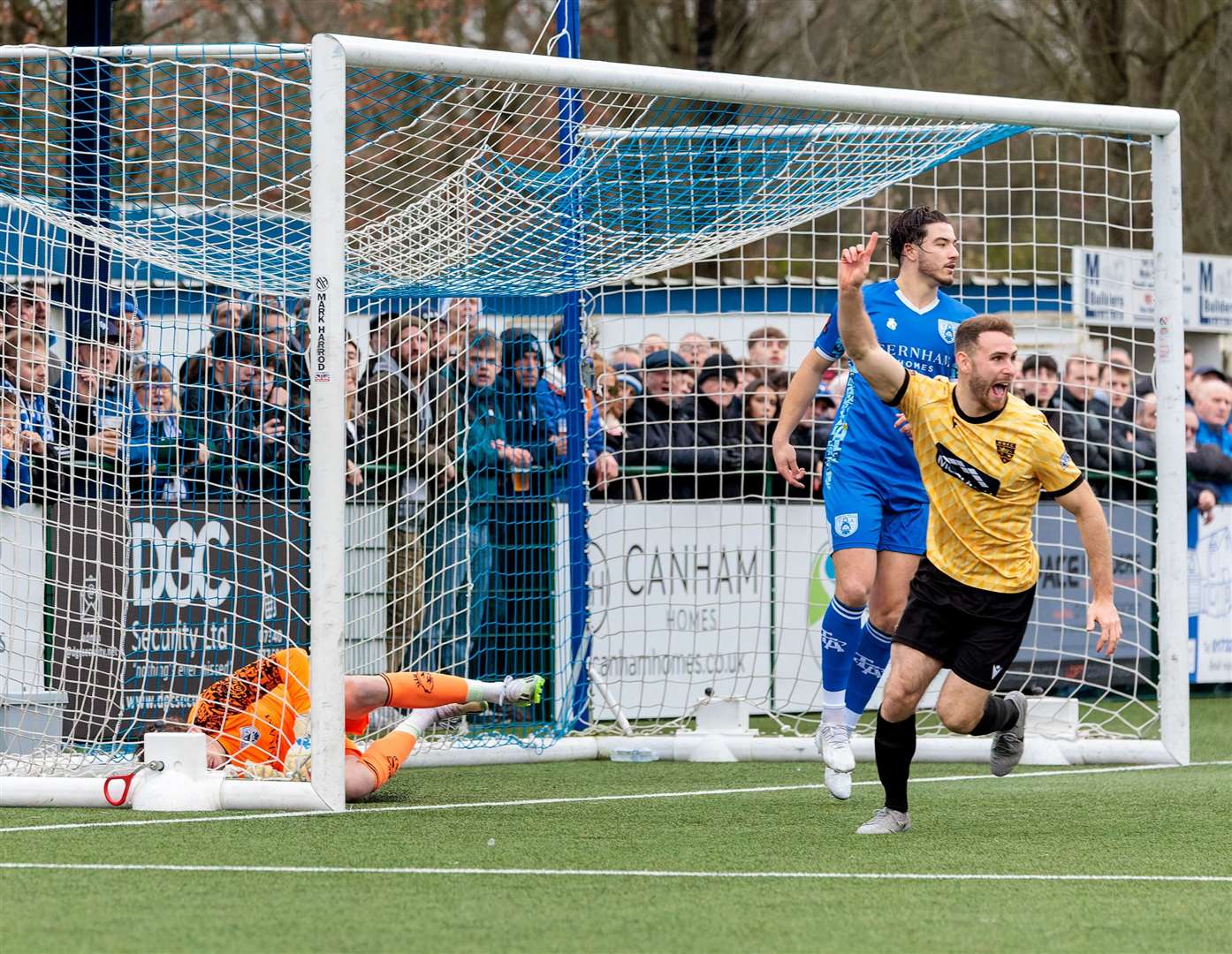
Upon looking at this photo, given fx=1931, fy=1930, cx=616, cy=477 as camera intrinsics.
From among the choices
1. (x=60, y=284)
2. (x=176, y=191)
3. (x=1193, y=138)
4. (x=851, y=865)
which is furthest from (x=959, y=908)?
(x=1193, y=138)

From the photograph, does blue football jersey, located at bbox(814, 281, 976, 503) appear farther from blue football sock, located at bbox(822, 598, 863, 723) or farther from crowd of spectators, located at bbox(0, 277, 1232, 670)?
crowd of spectators, located at bbox(0, 277, 1232, 670)

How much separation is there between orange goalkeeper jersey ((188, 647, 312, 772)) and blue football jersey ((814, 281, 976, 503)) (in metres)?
2.32

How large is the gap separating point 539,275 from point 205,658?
8.40 feet

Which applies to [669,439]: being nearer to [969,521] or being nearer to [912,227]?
[912,227]

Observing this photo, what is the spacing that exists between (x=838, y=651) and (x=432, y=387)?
122 inches

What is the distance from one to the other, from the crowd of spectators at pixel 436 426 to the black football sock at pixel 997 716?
3.08 meters

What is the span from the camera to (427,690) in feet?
26.2

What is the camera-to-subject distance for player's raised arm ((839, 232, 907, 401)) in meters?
6.39

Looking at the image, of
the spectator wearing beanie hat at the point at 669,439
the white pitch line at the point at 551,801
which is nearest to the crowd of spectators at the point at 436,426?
the spectator wearing beanie hat at the point at 669,439

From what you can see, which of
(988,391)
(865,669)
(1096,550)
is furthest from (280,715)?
(1096,550)

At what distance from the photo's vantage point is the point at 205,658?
9711 millimetres

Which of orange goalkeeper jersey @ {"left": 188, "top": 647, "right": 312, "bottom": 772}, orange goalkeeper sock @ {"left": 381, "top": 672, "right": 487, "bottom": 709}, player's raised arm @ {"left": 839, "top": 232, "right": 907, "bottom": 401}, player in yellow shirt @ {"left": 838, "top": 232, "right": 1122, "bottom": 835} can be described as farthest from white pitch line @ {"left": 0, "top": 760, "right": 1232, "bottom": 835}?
player's raised arm @ {"left": 839, "top": 232, "right": 907, "bottom": 401}

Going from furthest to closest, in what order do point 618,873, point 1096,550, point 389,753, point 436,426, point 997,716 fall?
point 436,426
point 389,753
point 997,716
point 1096,550
point 618,873

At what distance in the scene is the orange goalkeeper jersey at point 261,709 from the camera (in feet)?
25.3
